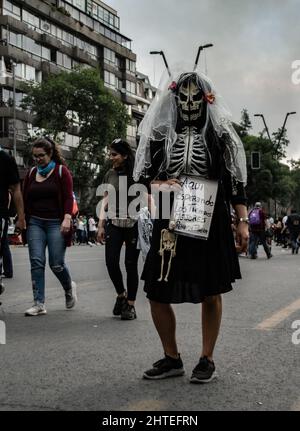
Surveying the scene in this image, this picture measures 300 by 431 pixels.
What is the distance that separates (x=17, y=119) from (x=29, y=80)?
3.55 m

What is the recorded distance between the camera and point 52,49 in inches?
2376

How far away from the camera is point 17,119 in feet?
172

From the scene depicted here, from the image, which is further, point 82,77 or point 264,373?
point 82,77

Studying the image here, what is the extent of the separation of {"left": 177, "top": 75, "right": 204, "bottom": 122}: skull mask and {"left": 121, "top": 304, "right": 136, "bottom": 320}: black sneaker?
112 inches

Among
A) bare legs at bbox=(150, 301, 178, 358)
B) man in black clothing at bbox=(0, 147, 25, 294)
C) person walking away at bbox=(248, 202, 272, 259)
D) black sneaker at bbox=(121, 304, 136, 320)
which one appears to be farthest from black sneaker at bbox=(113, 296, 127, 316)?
person walking away at bbox=(248, 202, 272, 259)

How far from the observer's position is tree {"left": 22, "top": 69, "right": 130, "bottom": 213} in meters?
47.8

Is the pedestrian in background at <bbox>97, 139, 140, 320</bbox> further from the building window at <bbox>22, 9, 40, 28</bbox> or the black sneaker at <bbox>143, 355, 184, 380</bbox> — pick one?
the building window at <bbox>22, 9, 40, 28</bbox>

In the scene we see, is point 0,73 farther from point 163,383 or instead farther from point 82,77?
point 163,383

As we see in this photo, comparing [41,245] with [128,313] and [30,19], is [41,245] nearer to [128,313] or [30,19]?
[128,313]

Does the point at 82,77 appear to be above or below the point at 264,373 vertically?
above

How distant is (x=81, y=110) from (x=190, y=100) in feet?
149

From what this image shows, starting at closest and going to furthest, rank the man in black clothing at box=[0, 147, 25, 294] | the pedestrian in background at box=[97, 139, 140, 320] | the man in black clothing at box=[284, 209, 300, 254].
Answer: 1. the man in black clothing at box=[0, 147, 25, 294]
2. the pedestrian in background at box=[97, 139, 140, 320]
3. the man in black clothing at box=[284, 209, 300, 254]
